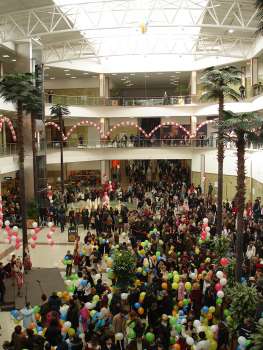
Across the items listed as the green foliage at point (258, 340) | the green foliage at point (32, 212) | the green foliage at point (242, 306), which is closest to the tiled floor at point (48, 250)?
the green foliage at point (32, 212)

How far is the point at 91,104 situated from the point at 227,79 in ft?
76.1

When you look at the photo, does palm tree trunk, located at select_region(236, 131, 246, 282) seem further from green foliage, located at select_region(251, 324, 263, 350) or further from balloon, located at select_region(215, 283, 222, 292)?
green foliage, located at select_region(251, 324, 263, 350)

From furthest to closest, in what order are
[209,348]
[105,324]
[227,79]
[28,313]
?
[227,79]
[28,313]
[105,324]
[209,348]

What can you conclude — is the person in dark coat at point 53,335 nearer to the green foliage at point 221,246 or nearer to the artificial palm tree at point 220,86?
the green foliage at point 221,246

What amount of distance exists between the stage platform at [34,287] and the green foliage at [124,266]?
3076 mm

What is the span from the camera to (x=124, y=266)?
1313 cm

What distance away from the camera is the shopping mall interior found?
428 inches

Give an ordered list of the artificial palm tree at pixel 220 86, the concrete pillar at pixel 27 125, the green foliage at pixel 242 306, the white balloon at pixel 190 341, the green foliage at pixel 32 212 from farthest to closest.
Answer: the concrete pillar at pixel 27 125, the green foliage at pixel 32 212, the artificial palm tree at pixel 220 86, the green foliage at pixel 242 306, the white balloon at pixel 190 341

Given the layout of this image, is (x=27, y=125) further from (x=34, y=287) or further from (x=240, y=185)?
(x=240, y=185)

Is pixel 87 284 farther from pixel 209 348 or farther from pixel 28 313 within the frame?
pixel 209 348

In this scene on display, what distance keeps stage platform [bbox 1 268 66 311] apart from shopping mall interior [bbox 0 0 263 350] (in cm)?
8

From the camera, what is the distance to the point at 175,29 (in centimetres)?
3212

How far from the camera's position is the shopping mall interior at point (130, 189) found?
10883 millimetres

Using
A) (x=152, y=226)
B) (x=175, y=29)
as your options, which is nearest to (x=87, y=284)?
(x=152, y=226)
